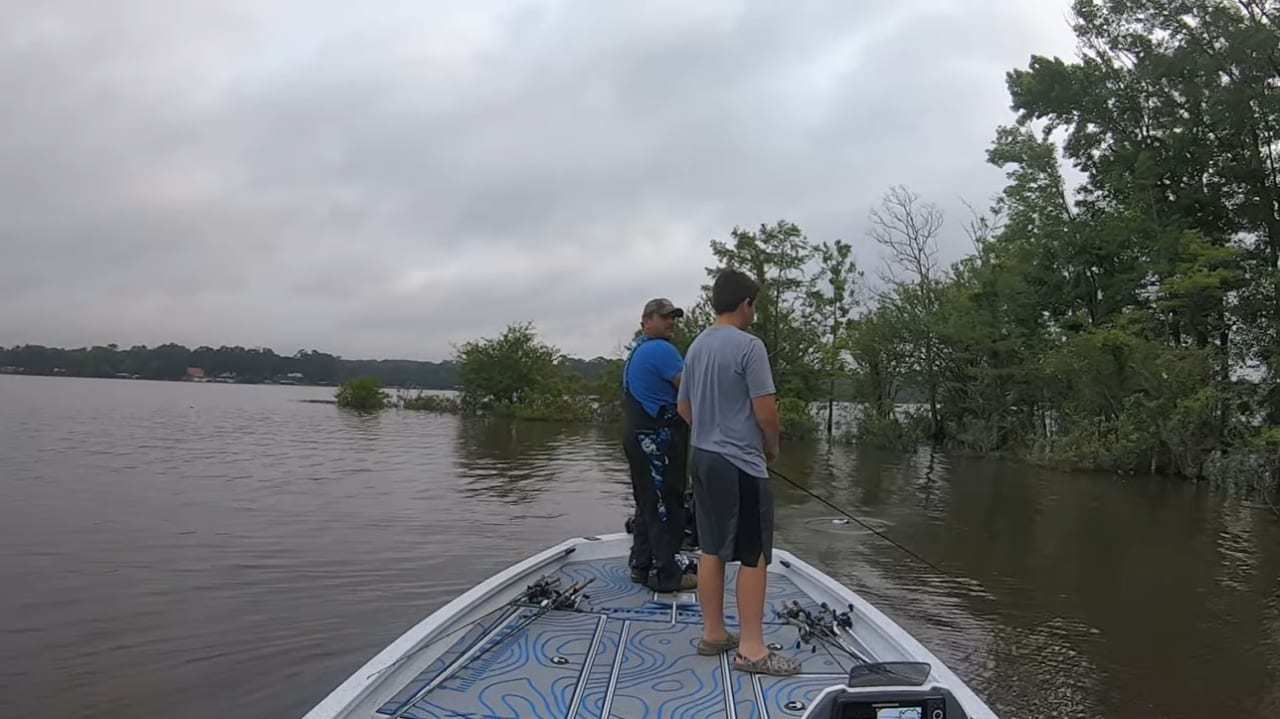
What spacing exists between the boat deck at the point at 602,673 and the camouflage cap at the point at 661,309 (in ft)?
5.14

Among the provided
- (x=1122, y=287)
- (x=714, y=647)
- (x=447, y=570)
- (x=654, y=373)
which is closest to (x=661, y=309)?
(x=654, y=373)

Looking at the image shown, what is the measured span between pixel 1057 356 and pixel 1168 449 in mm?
3528

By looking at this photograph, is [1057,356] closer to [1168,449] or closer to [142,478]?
[1168,449]

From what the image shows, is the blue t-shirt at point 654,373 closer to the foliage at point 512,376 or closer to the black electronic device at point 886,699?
the black electronic device at point 886,699

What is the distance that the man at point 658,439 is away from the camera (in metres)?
4.60

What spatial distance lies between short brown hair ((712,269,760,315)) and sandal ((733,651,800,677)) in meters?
1.49

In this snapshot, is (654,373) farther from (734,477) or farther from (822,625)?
(822,625)

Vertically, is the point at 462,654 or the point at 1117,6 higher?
the point at 1117,6

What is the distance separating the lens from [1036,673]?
5180 millimetres

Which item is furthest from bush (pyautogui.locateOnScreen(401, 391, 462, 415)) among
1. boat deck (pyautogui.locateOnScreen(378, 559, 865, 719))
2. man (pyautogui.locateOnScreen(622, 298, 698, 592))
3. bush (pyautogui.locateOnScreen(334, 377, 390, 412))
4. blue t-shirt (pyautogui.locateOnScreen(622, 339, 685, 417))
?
boat deck (pyautogui.locateOnScreen(378, 559, 865, 719))

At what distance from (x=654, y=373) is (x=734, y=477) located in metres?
1.10

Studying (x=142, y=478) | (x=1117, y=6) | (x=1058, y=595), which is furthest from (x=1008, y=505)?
(x=1117, y=6)

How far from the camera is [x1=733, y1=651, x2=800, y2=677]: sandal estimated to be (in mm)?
3441

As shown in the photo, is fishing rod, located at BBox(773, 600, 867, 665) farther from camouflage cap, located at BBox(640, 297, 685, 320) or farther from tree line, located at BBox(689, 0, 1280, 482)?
tree line, located at BBox(689, 0, 1280, 482)
